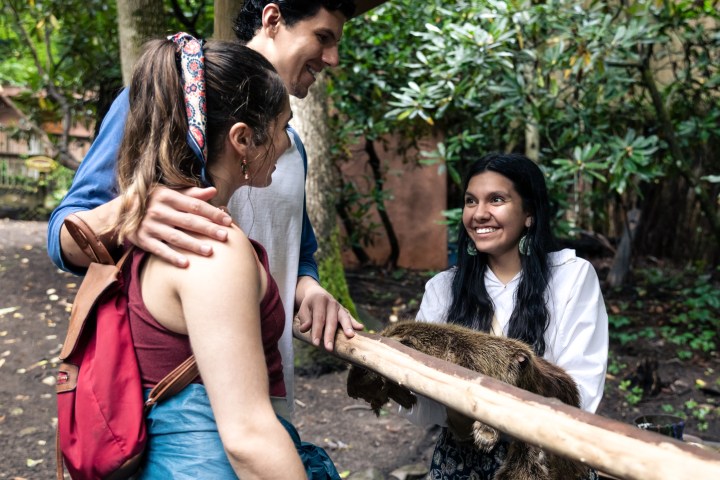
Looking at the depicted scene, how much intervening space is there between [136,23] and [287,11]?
95.2 inches

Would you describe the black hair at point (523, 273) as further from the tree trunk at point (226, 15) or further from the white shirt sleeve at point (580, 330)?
the tree trunk at point (226, 15)

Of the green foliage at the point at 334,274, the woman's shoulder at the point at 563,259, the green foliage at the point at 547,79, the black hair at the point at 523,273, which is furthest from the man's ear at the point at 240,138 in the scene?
the green foliage at the point at 334,274

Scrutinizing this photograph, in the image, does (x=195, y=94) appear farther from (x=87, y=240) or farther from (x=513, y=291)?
(x=513, y=291)

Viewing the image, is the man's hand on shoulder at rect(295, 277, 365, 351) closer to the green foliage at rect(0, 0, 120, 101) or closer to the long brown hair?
the long brown hair

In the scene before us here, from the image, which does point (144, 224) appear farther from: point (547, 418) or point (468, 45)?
point (468, 45)

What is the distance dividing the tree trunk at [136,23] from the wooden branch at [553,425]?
10.8 ft

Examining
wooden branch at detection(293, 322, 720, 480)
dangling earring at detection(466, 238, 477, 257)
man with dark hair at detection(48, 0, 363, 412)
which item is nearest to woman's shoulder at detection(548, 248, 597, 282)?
dangling earring at detection(466, 238, 477, 257)

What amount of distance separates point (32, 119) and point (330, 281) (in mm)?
5174

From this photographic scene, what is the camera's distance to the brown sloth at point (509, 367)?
184cm

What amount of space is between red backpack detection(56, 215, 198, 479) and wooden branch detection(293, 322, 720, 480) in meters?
0.49

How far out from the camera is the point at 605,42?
186 inches

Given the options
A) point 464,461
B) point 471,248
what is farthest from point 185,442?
point 471,248

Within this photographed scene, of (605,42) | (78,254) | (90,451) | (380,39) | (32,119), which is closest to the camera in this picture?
(90,451)

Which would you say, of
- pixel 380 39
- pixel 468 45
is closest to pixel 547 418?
pixel 468 45
